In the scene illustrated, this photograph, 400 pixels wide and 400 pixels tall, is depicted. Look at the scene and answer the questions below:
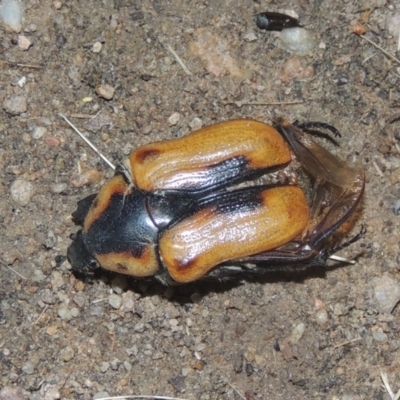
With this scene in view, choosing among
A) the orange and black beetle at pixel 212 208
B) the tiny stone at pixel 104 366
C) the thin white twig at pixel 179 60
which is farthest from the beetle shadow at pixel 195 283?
the thin white twig at pixel 179 60

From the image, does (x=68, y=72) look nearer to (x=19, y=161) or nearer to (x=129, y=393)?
(x=19, y=161)

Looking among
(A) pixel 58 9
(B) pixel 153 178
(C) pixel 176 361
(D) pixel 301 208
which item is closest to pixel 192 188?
(B) pixel 153 178

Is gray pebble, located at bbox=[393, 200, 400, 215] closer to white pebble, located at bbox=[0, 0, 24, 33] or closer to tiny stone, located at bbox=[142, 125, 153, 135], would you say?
tiny stone, located at bbox=[142, 125, 153, 135]

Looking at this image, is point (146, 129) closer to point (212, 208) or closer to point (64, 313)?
point (212, 208)

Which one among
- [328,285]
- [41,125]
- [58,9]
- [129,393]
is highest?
[58,9]

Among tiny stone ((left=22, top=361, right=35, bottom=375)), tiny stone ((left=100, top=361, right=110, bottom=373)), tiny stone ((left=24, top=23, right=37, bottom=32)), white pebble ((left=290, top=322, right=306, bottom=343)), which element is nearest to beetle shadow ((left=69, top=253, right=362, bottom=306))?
white pebble ((left=290, top=322, right=306, bottom=343))

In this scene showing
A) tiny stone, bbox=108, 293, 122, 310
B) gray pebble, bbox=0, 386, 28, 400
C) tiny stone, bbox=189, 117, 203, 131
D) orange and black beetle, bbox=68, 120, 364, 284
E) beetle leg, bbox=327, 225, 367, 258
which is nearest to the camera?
orange and black beetle, bbox=68, 120, 364, 284
